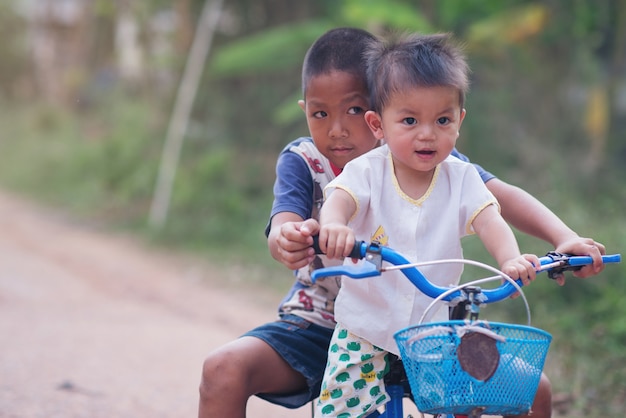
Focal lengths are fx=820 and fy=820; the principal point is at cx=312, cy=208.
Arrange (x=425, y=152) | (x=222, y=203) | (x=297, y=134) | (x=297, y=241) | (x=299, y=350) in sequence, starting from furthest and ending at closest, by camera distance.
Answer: (x=297, y=134), (x=222, y=203), (x=299, y=350), (x=425, y=152), (x=297, y=241)

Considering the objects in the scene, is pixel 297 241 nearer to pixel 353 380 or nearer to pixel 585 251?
pixel 353 380

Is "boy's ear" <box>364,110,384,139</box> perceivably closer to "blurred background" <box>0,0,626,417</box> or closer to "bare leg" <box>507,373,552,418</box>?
"bare leg" <box>507,373,552,418</box>

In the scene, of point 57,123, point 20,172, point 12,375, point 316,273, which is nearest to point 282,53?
point 12,375

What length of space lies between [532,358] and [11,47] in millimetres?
27349

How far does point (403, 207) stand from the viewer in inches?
97.0

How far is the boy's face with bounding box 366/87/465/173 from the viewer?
2.37 metres

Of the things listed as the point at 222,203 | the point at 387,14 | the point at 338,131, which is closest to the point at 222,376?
the point at 338,131

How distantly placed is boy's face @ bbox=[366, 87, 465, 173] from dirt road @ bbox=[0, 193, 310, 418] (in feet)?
9.11

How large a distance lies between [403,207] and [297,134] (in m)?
9.31

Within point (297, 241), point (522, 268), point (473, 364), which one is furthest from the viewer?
point (297, 241)

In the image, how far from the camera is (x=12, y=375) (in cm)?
525

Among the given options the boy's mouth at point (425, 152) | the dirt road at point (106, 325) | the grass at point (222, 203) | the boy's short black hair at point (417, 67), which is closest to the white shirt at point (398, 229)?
the boy's mouth at point (425, 152)

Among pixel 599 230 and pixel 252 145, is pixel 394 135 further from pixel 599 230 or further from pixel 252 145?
pixel 252 145

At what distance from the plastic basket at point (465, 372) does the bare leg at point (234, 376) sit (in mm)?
775
